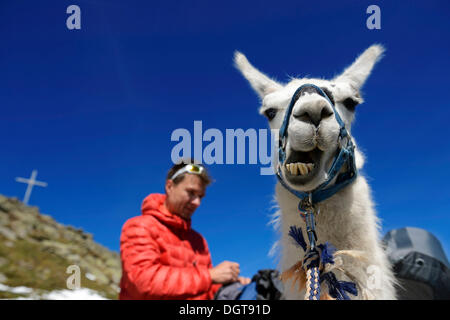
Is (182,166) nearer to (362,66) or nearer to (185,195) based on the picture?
(185,195)

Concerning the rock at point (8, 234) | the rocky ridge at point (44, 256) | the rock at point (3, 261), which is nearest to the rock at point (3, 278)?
the rocky ridge at point (44, 256)

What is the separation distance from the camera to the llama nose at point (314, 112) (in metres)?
1.71

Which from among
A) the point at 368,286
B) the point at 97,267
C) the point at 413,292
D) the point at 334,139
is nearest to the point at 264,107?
the point at 334,139

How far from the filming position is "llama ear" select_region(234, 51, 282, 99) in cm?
308

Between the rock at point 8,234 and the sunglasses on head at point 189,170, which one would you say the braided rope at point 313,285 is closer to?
the sunglasses on head at point 189,170

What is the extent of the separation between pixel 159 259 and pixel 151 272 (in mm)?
204

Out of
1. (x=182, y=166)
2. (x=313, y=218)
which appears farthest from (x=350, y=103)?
(x=182, y=166)

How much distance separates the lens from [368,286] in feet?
6.64

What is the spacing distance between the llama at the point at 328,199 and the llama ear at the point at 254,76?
67 centimetres

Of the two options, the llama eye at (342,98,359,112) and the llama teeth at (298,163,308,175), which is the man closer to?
the llama teeth at (298,163,308,175)

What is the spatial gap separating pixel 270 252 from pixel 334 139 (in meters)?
1.28

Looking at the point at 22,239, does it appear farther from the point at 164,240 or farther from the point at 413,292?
the point at 413,292

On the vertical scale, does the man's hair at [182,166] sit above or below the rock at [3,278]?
above
